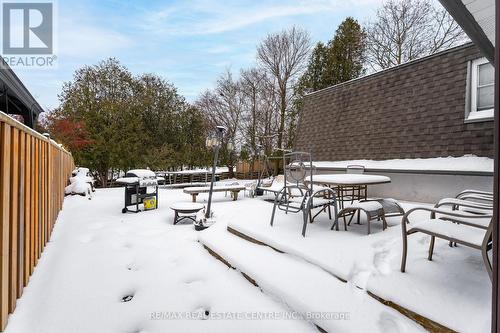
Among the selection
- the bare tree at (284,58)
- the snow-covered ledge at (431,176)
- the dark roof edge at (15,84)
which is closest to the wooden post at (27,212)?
the dark roof edge at (15,84)

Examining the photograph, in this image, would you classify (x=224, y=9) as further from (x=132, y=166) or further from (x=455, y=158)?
(x=132, y=166)

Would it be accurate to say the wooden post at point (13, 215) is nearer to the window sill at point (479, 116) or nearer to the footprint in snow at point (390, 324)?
the footprint in snow at point (390, 324)

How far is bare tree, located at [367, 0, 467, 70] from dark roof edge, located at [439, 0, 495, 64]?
1284 centimetres

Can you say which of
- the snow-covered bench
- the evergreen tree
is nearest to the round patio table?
the snow-covered bench

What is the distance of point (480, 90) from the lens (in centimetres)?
527

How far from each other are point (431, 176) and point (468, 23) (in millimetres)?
4540

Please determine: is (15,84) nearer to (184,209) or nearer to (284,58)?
(184,209)

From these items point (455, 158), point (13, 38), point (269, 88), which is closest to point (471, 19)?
point (455, 158)

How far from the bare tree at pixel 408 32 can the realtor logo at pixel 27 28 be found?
590 inches

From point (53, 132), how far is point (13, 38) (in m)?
6.32

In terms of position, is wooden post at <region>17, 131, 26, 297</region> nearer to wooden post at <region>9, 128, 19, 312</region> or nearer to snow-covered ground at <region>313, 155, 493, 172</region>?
wooden post at <region>9, 128, 19, 312</region>

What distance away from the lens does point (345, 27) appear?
49.9 feet

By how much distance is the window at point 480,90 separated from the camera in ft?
16.8

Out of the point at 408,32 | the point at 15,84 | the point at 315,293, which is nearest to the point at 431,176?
the point at 315,293
